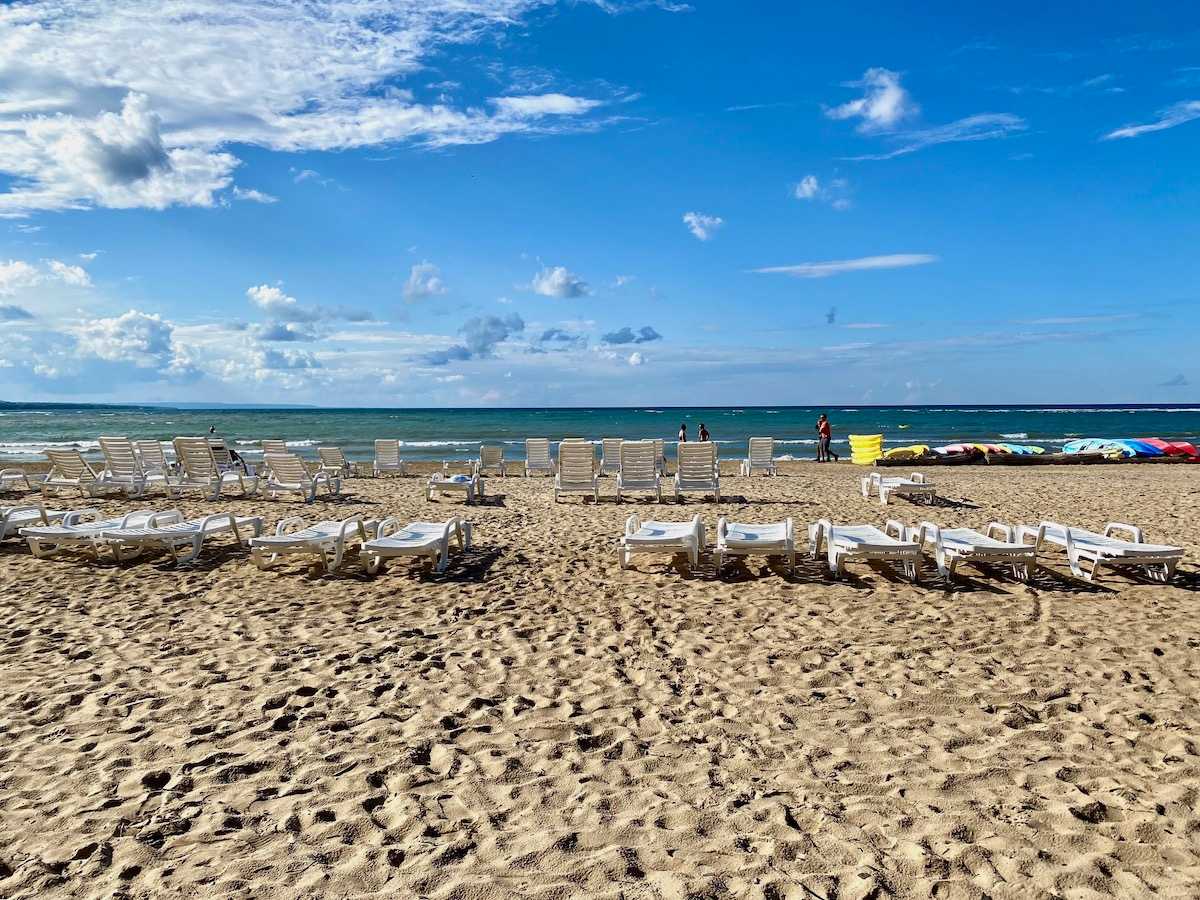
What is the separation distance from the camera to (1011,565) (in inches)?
270

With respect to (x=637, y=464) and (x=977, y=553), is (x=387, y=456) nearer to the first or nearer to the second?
(x=637, y=464)

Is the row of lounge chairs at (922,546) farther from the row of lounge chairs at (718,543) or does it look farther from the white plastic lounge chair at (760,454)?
the white plastic lounge chair at (760,454)

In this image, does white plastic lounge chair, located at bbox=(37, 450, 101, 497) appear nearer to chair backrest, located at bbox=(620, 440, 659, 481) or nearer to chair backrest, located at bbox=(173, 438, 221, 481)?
chair backrest, located at bbox=(173, 438, 221, 481)

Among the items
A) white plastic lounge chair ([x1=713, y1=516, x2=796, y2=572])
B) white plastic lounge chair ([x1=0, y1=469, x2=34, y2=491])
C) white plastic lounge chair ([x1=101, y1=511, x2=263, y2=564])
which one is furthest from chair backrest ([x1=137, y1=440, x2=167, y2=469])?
white plastic lounge chair ([x1=713, y1=516, x2=796, y2=572])

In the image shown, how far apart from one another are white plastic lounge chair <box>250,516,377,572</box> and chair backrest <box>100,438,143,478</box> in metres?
6.50

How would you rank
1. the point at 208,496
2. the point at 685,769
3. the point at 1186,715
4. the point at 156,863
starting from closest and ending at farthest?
the point at 156,863
the point at 685,769
the point at 1186,715
the point at 208,496

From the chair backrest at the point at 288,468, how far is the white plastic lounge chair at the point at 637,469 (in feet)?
16.5

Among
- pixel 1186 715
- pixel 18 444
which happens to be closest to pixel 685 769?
pixel 1186 715

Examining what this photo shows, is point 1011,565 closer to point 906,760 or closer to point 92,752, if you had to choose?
point 906,760

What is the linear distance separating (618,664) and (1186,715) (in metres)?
2.96

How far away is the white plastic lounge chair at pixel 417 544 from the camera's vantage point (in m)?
6.51

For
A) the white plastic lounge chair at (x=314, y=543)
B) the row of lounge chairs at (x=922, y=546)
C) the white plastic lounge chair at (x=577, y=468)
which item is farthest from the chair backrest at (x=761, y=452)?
the white plastic lounge chair at (x=314, y=543)

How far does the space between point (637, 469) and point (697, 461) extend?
94 cm

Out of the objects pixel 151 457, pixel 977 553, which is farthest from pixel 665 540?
pixel 151 457
